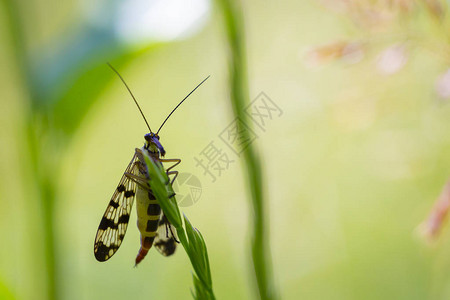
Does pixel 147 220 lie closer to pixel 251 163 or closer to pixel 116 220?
pixel 116 220

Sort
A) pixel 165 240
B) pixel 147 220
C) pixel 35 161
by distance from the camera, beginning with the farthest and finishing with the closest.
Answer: pixel 165 240 < pixel 147 220 < pixel 35 161

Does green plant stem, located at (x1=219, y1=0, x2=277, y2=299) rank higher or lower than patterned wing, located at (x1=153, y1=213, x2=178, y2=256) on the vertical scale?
lower

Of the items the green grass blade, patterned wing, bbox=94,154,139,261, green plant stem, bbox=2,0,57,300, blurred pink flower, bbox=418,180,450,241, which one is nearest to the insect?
patterned wing, bbox=94,154,139,261

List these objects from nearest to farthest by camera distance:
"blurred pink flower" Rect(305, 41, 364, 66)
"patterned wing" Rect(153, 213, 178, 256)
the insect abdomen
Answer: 1. "blurred pink flower" Rect(305, 41, 364, 66)
2. the insect abdomen
3. "patterned wing" Rect(153, 213, 178, 256)

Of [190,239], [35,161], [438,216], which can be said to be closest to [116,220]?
[35,161]

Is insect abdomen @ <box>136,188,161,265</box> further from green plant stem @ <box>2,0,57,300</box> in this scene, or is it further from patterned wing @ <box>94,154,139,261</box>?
green plant stem @ <box>2,0,57,300</box>

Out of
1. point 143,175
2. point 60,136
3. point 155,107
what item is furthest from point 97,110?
point 155,107

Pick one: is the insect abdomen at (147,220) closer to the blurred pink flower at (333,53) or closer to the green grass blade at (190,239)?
the green grass blade at (190,239)

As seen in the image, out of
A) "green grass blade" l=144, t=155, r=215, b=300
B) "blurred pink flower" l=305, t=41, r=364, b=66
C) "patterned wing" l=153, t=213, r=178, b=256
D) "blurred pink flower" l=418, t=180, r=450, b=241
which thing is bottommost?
"blurred pink flower" l=418, t=180, r=450, b=241
